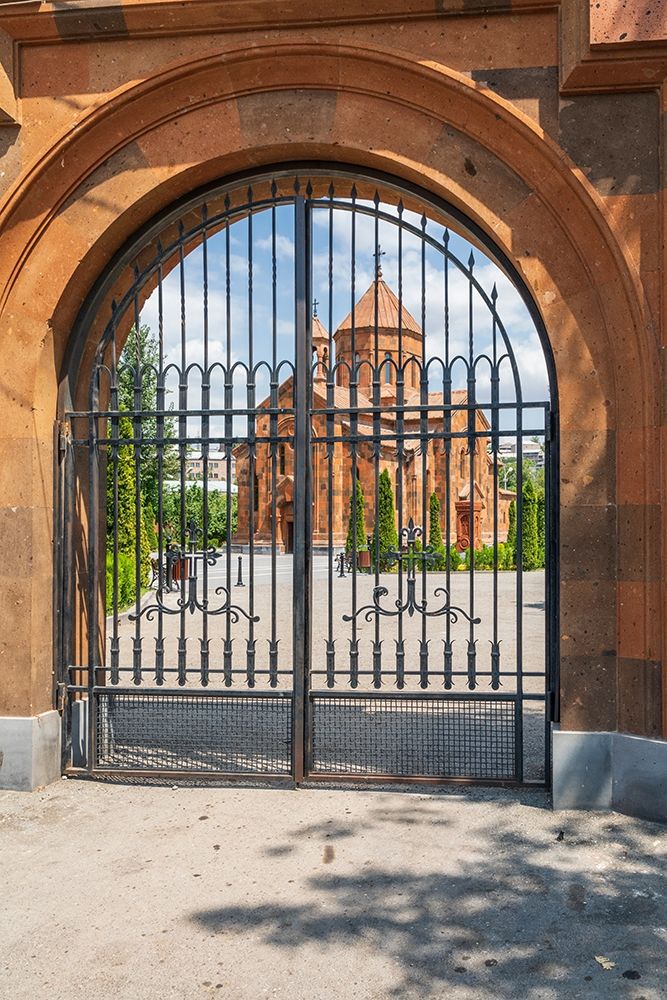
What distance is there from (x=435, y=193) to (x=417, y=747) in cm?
401

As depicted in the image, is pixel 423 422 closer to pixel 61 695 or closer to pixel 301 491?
pixel 301 491

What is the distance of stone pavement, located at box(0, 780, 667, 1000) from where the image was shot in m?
3.26

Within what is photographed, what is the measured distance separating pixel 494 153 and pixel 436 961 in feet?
14.6

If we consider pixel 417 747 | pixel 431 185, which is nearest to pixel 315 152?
pixel 431 185

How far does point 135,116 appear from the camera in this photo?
538cm

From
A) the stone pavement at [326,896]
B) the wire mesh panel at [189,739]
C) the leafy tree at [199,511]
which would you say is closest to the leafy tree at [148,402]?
the leafy tree at [199,511]

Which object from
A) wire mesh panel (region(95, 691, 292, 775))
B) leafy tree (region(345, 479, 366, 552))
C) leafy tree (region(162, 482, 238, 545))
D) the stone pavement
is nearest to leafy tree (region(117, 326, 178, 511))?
leafy tree (region(162, 482, 238, 545))

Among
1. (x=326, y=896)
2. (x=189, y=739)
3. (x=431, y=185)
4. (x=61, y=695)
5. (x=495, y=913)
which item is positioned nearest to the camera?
(x=495, y=913)

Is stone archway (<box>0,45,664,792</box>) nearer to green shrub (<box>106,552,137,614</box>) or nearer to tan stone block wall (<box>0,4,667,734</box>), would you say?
tan stone block wall (<box>0,4,667,734</box>)

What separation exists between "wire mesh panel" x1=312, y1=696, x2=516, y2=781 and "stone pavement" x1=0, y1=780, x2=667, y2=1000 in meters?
0.32

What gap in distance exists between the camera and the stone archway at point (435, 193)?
4922 millimetres

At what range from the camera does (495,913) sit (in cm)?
376

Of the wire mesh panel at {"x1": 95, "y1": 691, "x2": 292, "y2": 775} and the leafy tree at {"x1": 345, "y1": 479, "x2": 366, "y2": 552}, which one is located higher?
the leafy tree at {"x1": 345, "y1": 479, "x2": 366, "y2": 552}

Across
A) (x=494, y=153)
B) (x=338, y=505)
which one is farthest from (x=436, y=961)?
(x=338, y=505)
